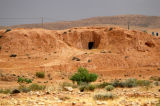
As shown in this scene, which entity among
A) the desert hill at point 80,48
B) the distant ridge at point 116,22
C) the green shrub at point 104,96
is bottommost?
the green shrub at point 104,96

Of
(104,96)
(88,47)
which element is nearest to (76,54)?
(88,47)

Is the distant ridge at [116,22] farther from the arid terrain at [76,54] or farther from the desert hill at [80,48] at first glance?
the arid terrain at [76,54]

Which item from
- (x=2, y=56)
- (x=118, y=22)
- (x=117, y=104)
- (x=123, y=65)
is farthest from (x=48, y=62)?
(x=118, y=22)

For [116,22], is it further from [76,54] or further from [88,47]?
[76,54]

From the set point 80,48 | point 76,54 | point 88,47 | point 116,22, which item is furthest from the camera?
point 116,22

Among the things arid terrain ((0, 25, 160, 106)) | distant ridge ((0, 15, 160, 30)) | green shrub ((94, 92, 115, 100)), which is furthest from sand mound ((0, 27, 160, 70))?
distant ridge ((0, 15, 160, 30))

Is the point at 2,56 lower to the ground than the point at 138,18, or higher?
lower

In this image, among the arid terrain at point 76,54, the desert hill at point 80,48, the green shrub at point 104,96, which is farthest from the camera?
the desert hill at point 80,48

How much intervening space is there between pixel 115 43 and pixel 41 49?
1040 cm

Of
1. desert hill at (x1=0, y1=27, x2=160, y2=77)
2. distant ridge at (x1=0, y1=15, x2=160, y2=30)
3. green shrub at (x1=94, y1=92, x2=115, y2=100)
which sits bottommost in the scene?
green shrub at (x1=94, y1=92, x2=115, y2=100)

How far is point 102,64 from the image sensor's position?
2975cm

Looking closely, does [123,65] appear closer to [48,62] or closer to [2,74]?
[48,62]

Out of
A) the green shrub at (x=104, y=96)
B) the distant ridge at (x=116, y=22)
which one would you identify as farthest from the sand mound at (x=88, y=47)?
the distant ridge at (x=116, y=22)

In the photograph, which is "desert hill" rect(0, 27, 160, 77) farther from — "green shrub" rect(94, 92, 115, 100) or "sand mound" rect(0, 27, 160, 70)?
"green shrub" rect(94, 92, 115, 100)
